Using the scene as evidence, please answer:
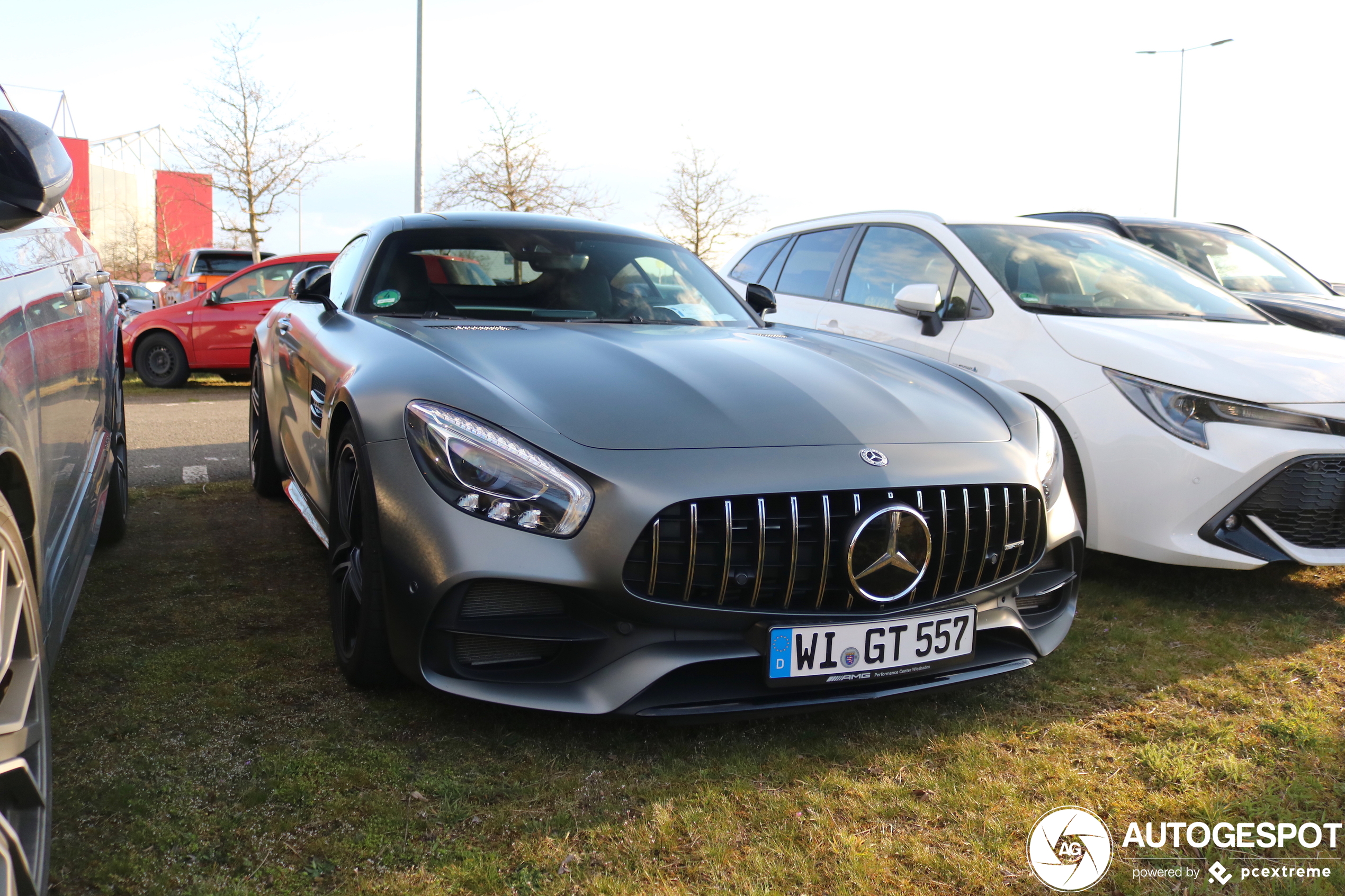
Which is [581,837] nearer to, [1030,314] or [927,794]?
[927,794]

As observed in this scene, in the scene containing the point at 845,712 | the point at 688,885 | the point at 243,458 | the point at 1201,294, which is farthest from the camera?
the point at 243,458

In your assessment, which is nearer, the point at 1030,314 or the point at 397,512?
the point at 397,512

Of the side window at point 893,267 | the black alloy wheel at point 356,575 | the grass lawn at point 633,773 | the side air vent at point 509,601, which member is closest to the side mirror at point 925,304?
the side window at point 893,267

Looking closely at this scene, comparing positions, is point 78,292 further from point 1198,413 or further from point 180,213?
point 180,213

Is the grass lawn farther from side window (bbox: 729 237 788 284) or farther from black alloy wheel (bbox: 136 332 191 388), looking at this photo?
black alloy wheel (bbox: 136 332 191 388)

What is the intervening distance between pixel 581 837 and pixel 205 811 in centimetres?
80

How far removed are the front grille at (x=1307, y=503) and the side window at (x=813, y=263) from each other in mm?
2631

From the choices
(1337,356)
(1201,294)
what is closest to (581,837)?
(1337,356)

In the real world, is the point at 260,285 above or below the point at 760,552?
above

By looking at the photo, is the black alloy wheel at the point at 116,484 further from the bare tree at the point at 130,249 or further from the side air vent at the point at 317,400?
the bare tree at the point at 130,249

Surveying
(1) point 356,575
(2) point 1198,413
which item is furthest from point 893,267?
(1) point 356,575

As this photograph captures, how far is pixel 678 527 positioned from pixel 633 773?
1.97 ft

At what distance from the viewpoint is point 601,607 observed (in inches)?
90.7

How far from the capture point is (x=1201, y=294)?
4676 millimetres
